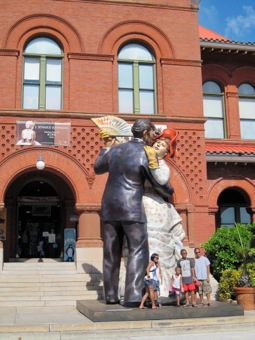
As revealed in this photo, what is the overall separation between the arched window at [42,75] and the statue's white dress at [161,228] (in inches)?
A: 370

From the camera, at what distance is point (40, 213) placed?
2102 cm

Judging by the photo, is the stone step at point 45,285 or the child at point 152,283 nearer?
the child at point 152,283

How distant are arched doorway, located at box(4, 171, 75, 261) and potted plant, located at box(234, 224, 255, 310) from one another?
26.7ft

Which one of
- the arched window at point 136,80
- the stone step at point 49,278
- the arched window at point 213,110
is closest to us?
the stone step at point 49,278

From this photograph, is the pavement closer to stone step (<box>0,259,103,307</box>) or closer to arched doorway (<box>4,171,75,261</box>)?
stone step (<box>0,259,103,307</box>)

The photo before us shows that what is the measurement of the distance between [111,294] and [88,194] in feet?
27.5

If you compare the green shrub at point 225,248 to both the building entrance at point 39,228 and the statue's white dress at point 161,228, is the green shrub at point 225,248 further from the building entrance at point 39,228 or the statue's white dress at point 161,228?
the building entrance at point 39,228

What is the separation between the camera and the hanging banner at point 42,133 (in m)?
17.6

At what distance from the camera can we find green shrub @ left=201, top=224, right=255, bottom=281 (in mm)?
16047

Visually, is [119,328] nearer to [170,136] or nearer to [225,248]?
[170,136]

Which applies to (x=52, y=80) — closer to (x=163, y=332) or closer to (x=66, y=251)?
(x=66, y=251)

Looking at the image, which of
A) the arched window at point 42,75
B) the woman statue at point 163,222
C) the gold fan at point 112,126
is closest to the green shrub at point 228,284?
the woman statue at point 163,222

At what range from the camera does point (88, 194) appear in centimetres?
1756

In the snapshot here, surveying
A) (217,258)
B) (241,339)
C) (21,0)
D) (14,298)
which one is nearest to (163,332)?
(241,339)
